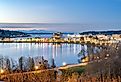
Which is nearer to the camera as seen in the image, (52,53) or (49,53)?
(52,53)

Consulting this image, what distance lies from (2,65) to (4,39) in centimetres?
5529

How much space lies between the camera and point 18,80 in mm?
8867

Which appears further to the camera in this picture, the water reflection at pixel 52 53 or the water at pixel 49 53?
the water at pixel 49 53

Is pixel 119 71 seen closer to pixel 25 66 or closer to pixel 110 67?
pixel 110 67

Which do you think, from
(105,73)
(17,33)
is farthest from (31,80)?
(17,33)

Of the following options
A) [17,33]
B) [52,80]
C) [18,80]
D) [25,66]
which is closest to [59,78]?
[52,80]

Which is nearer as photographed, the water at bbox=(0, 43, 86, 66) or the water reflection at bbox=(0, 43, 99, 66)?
the water reflection at bbox=(0, 43, 99, 66)

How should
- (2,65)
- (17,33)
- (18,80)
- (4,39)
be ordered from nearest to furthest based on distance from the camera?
(18,80) < (2,65) < (4,39) < (17,33)

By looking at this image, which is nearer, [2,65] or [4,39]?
[2,65]

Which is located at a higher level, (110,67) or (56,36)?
(110,67)

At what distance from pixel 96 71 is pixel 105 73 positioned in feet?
2.66

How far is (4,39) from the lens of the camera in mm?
71500

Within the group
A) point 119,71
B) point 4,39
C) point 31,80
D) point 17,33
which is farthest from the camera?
point 17,33

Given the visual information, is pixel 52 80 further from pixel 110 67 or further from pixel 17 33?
pixel 17 33
